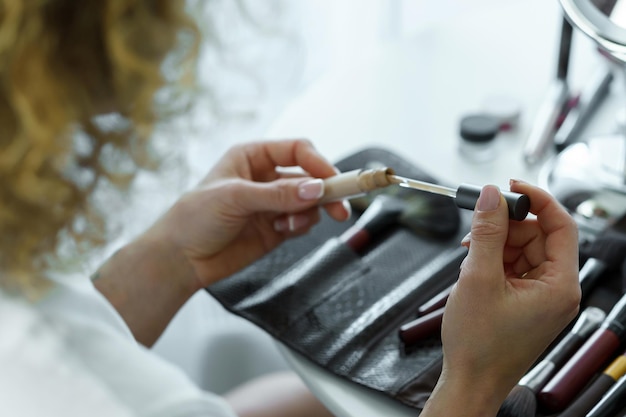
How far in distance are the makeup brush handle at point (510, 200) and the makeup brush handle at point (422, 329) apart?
108mm

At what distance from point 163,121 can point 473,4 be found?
0.88 metres

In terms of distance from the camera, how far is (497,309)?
1.62 ft

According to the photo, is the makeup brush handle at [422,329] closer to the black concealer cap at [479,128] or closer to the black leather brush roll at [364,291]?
the black leather brush roll at [364,291]

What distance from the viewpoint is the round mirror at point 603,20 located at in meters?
0.61

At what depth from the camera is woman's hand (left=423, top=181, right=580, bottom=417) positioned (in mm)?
493

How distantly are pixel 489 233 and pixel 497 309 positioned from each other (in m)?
0.05

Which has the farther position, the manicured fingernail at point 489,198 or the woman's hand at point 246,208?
the woman's hand at point 246,208

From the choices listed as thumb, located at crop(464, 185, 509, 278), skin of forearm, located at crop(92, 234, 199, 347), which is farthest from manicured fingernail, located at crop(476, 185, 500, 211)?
skin of forearm, located at crop(92, 234, 199, 347)

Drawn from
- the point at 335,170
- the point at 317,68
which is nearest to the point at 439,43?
the point at 317,68

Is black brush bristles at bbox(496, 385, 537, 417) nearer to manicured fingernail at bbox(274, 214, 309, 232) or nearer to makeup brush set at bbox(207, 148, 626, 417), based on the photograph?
makeup brush set at bbox(207, 148, 626, 417)

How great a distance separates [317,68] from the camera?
114 centimetres

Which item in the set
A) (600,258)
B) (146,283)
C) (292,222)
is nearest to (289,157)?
(292,222)

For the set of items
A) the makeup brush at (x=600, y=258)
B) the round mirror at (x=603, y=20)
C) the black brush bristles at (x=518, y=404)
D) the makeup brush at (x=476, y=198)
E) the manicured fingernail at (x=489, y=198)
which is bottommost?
the black brush bristles at (x=518, y=404)

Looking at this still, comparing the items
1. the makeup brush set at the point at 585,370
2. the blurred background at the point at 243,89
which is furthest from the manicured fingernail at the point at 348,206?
the makeup brush set at the point at 585,370
